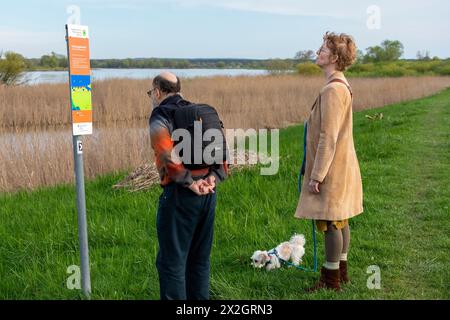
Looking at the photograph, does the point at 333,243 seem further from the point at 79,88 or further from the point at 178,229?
the point at 79,88

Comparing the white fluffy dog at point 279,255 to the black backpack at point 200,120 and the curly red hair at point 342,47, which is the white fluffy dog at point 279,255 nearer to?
the black backpack at point 200,120

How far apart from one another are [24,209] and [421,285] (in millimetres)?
4657

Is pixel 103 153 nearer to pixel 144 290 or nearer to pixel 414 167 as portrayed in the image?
pixel 414 167

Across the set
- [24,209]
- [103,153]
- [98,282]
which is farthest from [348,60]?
[103,153]

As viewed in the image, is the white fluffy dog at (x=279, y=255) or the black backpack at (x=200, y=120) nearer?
the black backpack at (x=200, y=120)

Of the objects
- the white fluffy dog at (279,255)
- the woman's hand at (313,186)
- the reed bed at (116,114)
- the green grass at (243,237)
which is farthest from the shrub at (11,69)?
the woman's hand at (313,186)

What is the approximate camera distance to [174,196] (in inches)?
120

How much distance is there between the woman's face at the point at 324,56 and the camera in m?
3.56

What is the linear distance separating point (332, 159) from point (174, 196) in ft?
3.72

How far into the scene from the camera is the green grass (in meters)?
4.00

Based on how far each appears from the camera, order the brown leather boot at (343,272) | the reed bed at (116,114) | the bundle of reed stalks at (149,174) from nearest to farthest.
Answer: the brown leather boot at (343,272)
the bundle of reed stalks at (149,174)
the reed bed at (116,114)

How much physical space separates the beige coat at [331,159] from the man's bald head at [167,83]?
1.01m

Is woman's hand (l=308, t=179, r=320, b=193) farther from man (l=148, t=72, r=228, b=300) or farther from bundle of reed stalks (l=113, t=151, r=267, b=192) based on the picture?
bundle of reed stalks (l=113, t=151, r=267, b=192)

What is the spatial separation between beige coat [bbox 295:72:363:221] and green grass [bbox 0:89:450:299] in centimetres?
60
